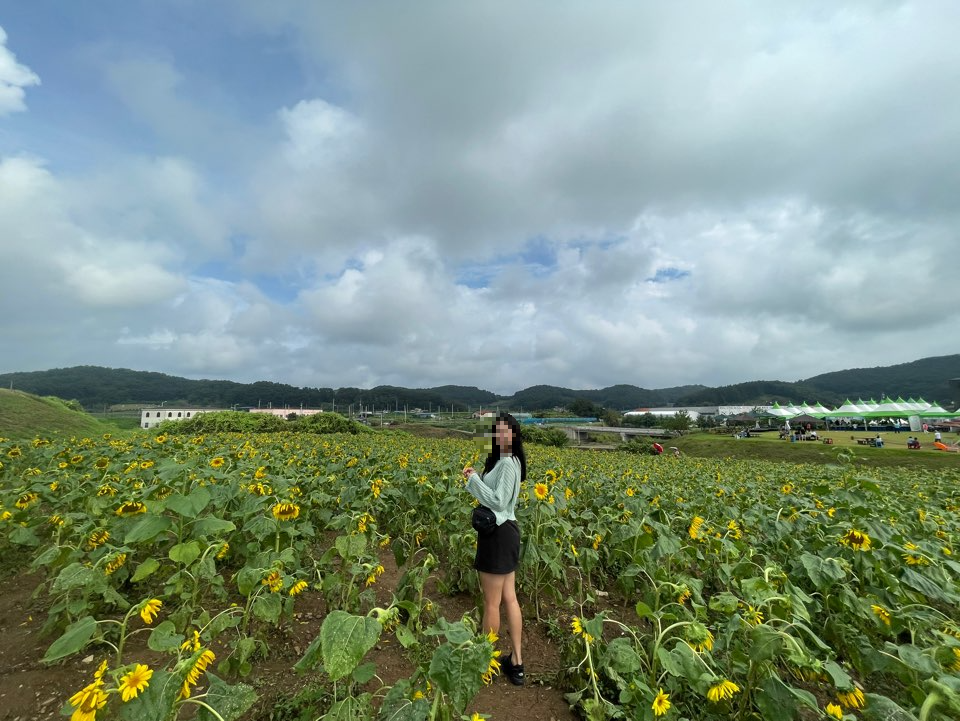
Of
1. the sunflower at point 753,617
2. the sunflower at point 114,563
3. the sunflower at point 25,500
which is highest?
the sunflower at point 25,500

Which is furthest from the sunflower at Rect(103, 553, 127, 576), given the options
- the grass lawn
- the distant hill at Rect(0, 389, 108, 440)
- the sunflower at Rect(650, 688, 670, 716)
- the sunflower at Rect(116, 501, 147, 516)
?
the distant hill at Rect(0, 389, 108, 440)

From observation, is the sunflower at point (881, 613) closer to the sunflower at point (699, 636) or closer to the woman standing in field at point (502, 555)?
the sunflower at point (699, 636)

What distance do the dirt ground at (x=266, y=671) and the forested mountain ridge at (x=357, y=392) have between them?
206 ft

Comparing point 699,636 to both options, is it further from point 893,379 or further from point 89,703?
point 893,379

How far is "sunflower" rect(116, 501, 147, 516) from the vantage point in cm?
281

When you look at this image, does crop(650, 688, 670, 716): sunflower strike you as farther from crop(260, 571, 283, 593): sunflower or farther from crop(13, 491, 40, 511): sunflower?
crop(13, 491, 40, 511): sunflower

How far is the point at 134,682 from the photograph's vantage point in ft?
4.75

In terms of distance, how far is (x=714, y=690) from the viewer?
1.89 m

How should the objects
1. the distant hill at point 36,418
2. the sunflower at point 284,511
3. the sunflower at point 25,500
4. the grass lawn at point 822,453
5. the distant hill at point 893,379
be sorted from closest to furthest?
the sunflower at point 284,511 < the sunflower at point 25,500 < the distant hill at point 36,418 < the grass lawn at point 822,453 < the distant hill at point 893,379

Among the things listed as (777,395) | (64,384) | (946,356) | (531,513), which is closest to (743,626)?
Answer: (531,513)

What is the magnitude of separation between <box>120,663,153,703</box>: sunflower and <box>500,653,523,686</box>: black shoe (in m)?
2.23

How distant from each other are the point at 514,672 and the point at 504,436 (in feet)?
5.17

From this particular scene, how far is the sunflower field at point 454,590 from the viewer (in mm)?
1738

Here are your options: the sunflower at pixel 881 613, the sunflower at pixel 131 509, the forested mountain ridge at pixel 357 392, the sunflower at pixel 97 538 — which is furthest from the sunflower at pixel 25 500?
the forested mountain ridge at pixel 357 392
